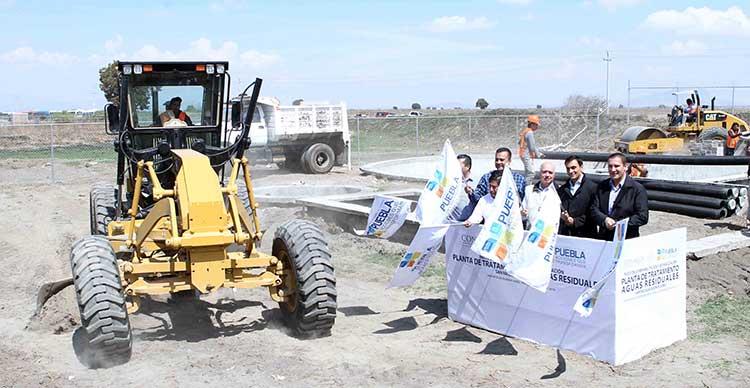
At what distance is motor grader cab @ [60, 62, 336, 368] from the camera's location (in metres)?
6.52

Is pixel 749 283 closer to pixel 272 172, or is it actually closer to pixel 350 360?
pixel 350 360

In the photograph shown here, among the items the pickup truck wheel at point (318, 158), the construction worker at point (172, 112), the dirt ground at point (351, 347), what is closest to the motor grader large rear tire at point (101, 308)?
the dirt ground at point (351, 347)

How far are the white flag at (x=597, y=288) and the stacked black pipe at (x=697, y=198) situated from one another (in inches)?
235

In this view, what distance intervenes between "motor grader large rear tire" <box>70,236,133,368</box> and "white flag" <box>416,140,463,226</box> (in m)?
2.95

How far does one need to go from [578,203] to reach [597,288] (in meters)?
1.42

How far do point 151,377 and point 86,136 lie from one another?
37.7m

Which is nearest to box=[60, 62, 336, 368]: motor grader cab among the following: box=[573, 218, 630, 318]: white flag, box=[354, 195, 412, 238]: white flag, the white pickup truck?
box=[354, 195, 412, 238]: white flag

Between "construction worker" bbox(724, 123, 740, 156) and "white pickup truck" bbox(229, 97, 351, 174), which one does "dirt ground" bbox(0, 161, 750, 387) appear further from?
"construction worker" bbox(724, 123, 740, 156)

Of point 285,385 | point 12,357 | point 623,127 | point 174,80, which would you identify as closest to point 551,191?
point 285,385

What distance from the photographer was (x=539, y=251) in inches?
259

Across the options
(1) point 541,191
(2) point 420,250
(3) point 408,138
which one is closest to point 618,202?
(1) point 541,191

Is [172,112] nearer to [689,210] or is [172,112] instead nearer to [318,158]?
[689,210]

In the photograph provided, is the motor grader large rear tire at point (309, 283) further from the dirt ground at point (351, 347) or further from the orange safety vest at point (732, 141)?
the orange safety vest at point (732, 141)

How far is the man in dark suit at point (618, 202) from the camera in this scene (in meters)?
7.10
